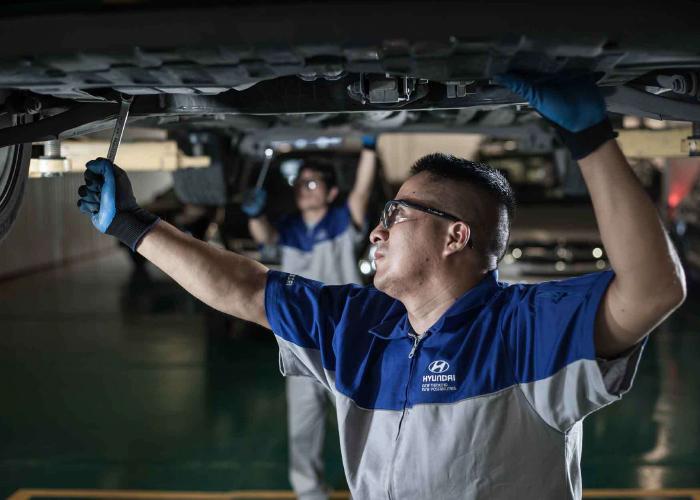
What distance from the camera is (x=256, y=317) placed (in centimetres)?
215

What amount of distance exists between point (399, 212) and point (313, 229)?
9.48ft

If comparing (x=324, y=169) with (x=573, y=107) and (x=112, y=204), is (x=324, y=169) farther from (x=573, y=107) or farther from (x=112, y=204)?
(x=573, y=107)

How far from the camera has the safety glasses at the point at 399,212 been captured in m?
1.95

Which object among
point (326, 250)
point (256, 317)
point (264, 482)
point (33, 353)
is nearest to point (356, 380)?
point (256, 317)

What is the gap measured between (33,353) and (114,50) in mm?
6170

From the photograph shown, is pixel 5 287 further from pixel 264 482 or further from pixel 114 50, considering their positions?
pixel 114 50

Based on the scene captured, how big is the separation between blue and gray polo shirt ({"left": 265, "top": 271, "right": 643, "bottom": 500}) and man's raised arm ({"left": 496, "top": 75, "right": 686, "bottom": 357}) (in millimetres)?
125

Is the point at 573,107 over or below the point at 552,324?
over

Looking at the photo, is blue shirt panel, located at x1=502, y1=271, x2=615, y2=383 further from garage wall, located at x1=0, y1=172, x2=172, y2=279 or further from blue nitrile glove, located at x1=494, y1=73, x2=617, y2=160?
garage wall, located at x1=0, y1=172, x2=172, y2=279

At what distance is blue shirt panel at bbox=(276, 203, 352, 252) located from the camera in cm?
482

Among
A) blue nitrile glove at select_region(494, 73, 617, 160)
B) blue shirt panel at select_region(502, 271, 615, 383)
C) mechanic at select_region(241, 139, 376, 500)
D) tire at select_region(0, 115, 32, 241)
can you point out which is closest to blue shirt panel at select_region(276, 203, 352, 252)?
mechanic at select_region(241, 139, 376, 500)

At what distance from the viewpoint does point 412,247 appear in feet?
6.40

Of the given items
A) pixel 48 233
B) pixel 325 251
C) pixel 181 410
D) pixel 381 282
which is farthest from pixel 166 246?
pixel 48 233

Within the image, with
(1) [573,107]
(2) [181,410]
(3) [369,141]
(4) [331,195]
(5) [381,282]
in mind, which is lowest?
(2) [181,410]
